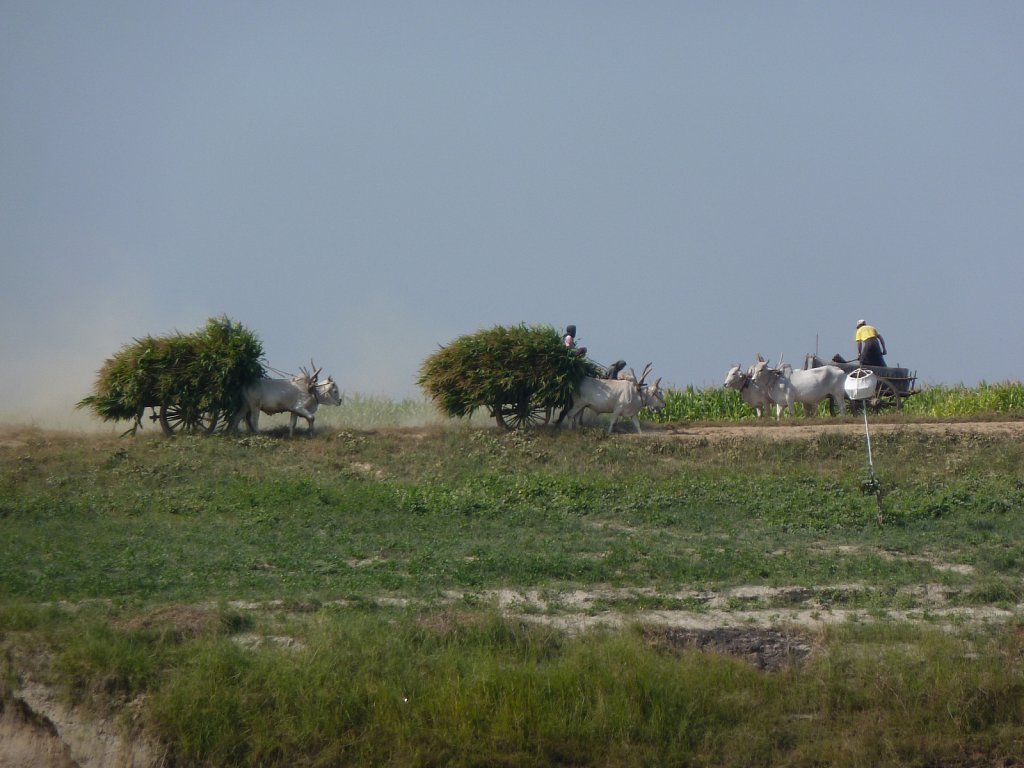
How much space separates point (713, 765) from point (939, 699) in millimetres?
2211

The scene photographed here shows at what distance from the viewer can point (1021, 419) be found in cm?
2444

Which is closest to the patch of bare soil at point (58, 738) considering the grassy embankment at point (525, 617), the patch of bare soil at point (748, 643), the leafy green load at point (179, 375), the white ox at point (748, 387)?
the grassy embankment at point (525, 617)

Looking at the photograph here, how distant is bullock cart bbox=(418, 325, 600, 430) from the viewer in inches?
939

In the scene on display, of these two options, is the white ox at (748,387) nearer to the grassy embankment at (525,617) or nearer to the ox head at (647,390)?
the ox head at (647,390)

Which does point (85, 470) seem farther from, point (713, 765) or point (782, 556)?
point (713, 765)

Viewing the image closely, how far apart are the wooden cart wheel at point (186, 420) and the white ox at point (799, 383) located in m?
11.5

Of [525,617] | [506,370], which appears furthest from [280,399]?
[525,617]

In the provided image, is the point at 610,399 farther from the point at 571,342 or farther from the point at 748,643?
the point at 748,643

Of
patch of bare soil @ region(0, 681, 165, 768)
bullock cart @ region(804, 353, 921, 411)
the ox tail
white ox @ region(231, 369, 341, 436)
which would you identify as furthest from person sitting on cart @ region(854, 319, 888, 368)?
patch of bare soil @ region(0, 681, 165, 768)

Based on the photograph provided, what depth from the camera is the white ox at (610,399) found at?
78.9 ft

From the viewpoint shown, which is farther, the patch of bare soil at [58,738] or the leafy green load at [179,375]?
the leafy green load at [179,375]

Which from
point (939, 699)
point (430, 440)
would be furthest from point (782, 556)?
point (430, 440)

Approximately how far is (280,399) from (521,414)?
4919 millimetres

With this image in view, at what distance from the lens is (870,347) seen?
2675 centimetres
